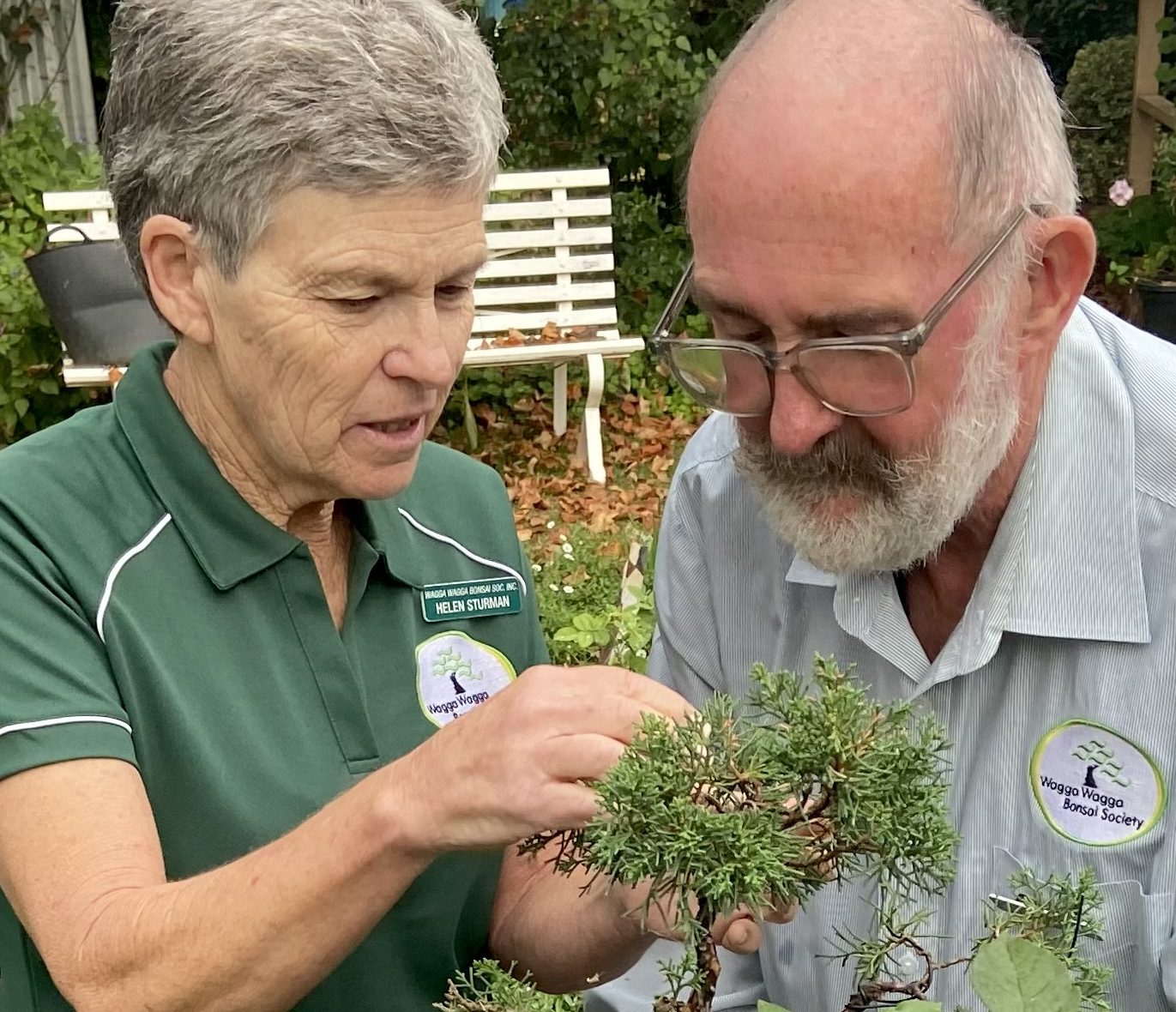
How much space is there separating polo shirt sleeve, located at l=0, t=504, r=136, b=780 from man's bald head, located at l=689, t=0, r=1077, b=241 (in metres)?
0.97

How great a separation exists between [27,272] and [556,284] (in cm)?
271

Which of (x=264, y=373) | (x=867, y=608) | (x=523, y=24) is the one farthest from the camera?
(x=523, y=24)

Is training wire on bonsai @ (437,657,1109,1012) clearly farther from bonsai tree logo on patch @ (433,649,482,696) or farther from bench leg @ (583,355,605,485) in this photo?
bench leg @ (583,355,605,485)

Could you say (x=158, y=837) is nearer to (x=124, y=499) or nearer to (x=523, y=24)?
(x=124, y=499)

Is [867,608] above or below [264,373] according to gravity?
below

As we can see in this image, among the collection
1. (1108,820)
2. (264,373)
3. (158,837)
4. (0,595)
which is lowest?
(1108,820)

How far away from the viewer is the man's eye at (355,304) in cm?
162

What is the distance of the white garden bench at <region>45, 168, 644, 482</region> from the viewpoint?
22.9 ft

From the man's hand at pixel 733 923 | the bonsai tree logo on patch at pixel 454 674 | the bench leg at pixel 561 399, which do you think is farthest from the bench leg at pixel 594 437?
the man's hand at pixel 733 923

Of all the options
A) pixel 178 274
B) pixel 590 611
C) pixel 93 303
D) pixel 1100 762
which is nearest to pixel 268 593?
pixel 178 274

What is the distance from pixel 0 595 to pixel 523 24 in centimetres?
735

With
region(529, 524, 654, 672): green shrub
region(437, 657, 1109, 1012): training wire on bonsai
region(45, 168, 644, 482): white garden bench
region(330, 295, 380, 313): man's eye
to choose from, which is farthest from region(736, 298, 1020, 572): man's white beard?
region(45, 168, 644, 482): white garden bench

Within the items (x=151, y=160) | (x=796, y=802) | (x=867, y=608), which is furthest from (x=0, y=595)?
(x=867, y=608)

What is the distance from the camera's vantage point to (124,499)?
167 cm
